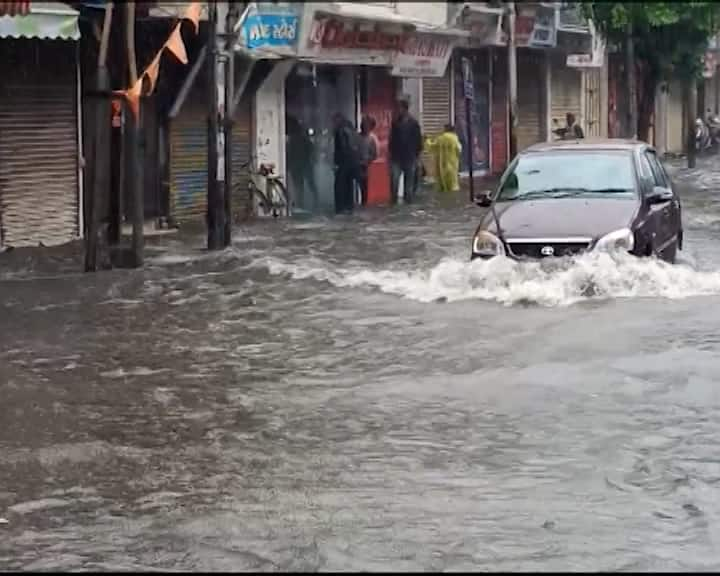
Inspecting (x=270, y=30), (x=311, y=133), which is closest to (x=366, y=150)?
(x=311, y=133)

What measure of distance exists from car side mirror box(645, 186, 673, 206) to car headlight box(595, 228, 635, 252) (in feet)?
3.28

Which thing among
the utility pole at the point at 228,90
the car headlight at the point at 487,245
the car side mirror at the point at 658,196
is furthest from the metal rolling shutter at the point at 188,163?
the car headlight at the point at 487,245

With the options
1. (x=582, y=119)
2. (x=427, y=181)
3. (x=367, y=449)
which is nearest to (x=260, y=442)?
(x=367, y=449)

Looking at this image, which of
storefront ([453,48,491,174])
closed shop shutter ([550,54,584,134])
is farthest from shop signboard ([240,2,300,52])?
closed shop shutter ([550,54,584,134])

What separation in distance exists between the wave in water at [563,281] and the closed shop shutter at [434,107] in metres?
18.2

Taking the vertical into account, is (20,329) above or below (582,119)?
below

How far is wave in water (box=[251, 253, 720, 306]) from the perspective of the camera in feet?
45.3

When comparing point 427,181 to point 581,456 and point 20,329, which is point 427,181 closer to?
point 20,329

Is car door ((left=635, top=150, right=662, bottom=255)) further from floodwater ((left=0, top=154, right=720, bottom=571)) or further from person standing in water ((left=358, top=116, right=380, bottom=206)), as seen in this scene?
person standing in water ((left=358, top=116, right=380, bottom=206))

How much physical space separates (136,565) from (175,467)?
1.90 m

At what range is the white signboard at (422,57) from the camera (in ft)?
97.2

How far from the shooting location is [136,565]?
6379 mm

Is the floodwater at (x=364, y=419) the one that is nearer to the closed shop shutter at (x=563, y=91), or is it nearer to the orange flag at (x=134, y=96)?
the orange flag at (x=134, y=96)

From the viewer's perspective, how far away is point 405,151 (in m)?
29.2
